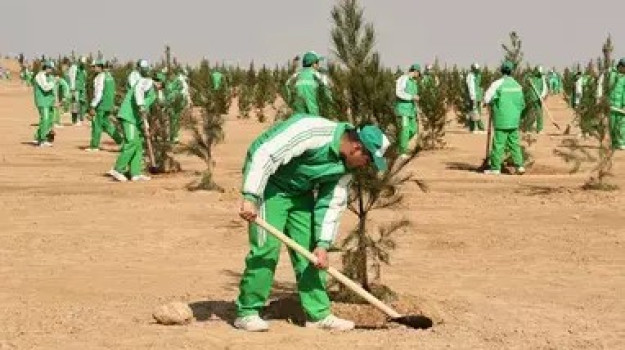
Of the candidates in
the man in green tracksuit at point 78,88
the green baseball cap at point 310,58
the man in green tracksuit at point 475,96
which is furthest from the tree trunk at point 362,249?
the man in green tracksuit at point 78,88

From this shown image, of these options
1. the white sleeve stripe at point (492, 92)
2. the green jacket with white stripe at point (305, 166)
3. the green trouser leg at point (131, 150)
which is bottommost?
the green trouser leg at point (131, 150)

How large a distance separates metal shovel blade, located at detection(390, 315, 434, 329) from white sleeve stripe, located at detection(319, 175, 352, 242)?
2.16 feet

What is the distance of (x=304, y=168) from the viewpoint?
621 cm

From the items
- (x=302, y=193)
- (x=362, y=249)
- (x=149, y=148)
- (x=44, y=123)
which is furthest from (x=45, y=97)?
(x=302, y=193)

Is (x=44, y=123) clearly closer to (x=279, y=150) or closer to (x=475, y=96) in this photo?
(x=475, y=96)

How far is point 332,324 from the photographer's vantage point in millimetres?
6496

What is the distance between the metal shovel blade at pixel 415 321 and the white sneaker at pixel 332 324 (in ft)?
0.92

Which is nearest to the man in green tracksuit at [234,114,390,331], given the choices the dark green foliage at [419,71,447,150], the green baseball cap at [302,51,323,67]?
the green baseball cap at [302,51,323,67]

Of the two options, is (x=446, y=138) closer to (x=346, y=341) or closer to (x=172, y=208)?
(x=172, y=208)

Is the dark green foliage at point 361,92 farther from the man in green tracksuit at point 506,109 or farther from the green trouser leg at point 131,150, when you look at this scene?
the man in green tracksuit at point 506,109

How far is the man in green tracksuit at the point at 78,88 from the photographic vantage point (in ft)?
84.1

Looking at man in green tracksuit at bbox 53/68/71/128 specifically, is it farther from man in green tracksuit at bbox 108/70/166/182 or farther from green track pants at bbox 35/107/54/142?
man in green tracksuit at bbox 108/70/166/182

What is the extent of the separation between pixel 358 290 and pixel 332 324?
31cm

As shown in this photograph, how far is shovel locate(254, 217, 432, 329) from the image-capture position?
6.09 m
